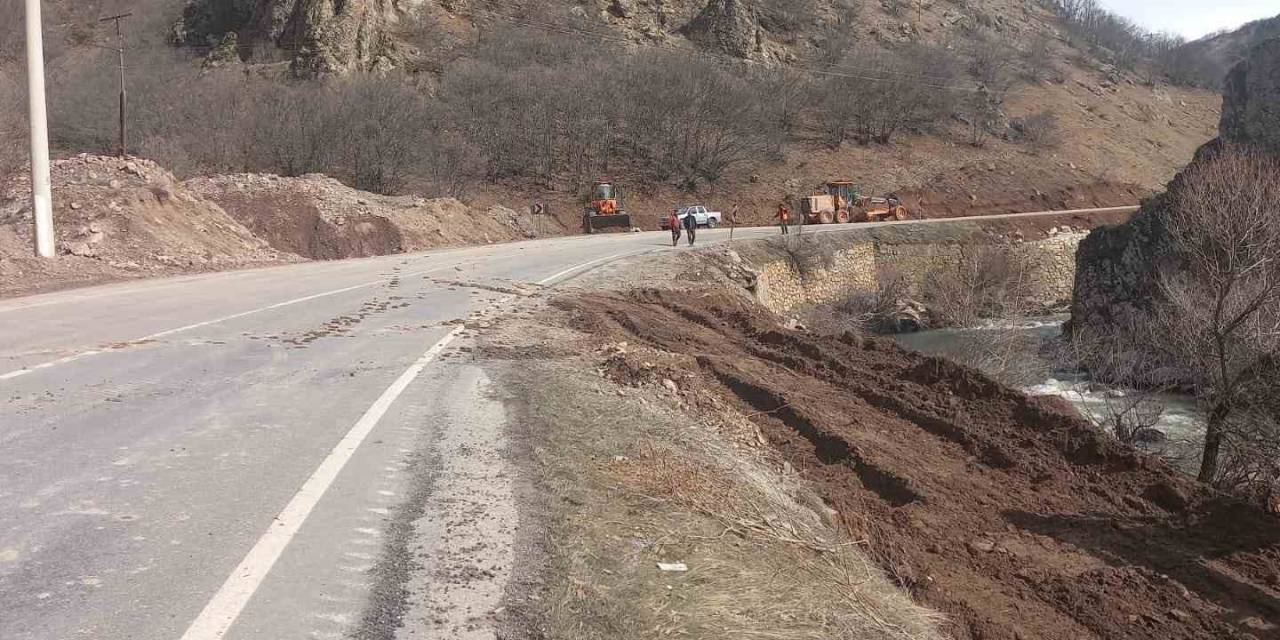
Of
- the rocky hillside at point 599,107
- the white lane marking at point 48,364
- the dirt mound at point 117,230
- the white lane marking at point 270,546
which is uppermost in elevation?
the rocky hillside at point 599,107

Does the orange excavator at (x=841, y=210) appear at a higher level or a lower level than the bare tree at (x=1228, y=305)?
higher

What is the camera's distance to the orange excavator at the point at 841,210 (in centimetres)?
4769

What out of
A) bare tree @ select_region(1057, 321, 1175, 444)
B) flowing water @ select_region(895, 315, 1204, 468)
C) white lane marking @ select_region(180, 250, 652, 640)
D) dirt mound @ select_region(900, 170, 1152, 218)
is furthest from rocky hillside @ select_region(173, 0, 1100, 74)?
white lane marking @ select_region(180, 250, 652, 640)

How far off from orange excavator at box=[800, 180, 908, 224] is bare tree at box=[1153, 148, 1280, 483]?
27241mm

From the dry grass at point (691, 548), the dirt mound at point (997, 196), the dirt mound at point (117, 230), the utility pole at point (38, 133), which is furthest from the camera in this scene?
the dirt mound at point (997, 196)

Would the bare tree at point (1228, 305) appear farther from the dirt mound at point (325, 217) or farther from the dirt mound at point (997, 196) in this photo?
the dirt mound at point (997, 196)

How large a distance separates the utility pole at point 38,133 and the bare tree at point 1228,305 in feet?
68.1

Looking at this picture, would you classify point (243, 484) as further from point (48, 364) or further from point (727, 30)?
point (727, 30)

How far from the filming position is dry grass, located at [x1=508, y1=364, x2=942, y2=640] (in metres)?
4.02

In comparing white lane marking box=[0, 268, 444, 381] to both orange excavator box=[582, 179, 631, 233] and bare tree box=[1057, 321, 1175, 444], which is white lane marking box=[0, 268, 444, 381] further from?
orange excavator box=[582, 179, 631, 233]

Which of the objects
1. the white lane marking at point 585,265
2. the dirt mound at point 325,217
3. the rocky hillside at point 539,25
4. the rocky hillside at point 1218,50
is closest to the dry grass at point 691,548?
the white lane marking at point 585,265

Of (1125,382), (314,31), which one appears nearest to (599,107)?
(314,31)

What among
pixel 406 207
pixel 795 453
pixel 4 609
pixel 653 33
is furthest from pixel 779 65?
pixel 4 609

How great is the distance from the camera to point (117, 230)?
2008 centimetres
